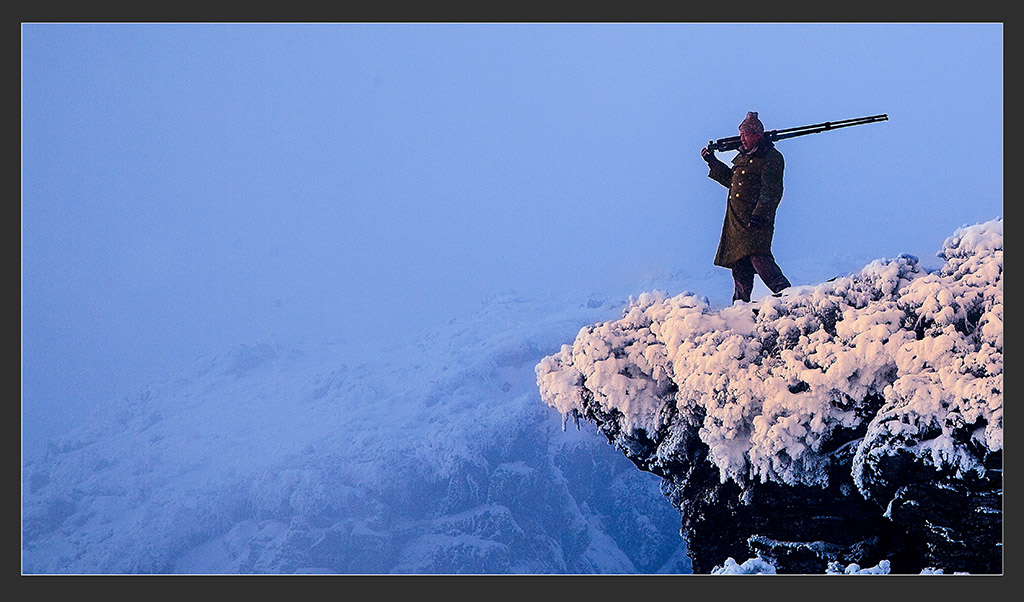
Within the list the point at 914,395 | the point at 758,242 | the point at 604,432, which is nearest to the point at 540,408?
the point at 604,432

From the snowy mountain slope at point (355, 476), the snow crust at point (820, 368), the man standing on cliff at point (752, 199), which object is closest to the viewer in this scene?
the snow crust at point (820, 368)

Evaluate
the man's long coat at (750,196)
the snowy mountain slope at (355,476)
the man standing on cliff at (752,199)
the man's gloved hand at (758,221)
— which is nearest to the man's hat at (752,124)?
the man standing on cliff at (752,199)

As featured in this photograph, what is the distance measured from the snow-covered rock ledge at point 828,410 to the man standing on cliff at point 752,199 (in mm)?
364

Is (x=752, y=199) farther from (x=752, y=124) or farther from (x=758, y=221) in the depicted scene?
(x=752, y=124)

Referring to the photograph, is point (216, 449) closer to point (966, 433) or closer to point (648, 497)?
point (648, 497)

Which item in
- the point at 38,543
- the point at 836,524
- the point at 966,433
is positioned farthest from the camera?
the point at 38,543

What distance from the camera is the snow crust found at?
7320mm

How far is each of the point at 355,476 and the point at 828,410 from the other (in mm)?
5317

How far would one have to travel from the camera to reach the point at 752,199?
8633 mm

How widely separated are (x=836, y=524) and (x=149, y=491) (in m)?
6.63

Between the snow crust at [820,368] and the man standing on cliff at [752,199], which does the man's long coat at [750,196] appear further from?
the snow crust at [820,368]

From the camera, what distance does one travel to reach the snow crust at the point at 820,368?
7320mm

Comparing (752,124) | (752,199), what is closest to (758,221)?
(752,199)

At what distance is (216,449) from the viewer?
11.0 metres
